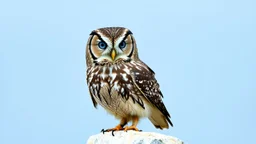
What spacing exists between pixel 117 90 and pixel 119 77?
8.7 inches

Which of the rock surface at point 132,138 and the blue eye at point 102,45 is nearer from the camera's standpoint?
the rock surface at point 132,138

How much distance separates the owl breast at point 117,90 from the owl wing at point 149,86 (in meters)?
0.08

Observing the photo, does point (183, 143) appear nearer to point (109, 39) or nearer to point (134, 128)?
point (134, 128)

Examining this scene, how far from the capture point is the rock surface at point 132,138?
980cm

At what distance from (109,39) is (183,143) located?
2232mm

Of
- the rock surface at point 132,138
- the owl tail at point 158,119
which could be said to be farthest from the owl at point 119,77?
the rock surface at point 132,138

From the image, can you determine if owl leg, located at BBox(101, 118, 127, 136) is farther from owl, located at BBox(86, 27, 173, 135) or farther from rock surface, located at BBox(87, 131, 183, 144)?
rock surface, located at BBox(87, 131, 183, 144)

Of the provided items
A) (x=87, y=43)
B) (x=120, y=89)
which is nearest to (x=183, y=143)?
(x=120, y=89)

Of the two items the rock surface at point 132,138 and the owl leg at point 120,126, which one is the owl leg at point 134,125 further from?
the rock surface at point 132,138

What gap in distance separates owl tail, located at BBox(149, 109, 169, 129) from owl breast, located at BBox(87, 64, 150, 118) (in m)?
0.48

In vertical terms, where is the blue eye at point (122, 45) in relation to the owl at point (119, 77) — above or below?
above

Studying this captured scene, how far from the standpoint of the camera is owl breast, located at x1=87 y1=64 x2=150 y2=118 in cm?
1127

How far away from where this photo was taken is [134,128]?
36.3 ft

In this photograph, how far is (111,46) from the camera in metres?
11.2
